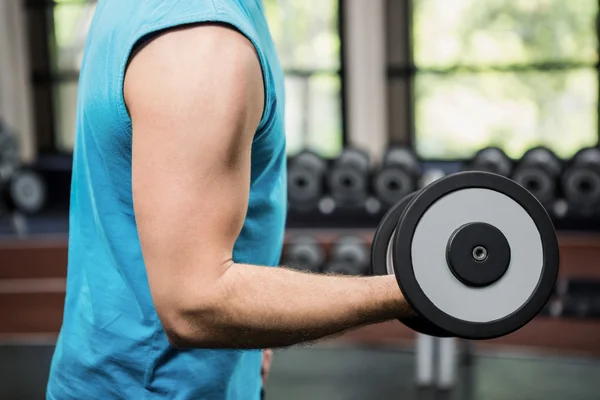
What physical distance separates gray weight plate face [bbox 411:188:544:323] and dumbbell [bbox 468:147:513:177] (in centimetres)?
310

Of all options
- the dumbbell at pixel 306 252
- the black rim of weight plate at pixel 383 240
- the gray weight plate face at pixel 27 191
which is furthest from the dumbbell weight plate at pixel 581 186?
the black rim of weight plate at pixel 383 240

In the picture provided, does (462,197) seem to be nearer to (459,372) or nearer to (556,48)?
(459,372)

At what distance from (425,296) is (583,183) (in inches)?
127

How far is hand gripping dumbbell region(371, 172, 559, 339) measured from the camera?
0.55 meters

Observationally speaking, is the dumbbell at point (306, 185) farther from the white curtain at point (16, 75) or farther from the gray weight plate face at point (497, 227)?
the gray weight plate face at point (497, 227)

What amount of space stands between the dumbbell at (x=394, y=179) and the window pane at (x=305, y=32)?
895 millimetres

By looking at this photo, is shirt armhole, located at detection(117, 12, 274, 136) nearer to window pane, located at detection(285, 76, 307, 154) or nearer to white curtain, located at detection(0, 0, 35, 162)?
window pane, located at detection(285, 76, 307, 154)

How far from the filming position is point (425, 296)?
54cm

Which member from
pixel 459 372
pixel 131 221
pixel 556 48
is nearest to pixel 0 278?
pixel 459 372

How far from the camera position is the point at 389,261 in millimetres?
664

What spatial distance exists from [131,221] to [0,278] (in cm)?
353

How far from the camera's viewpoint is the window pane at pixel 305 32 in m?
4.44

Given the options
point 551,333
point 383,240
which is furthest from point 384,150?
point 383,240

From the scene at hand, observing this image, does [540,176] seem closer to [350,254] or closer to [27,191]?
[350,254]
